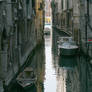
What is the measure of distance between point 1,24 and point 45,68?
10.9 meters

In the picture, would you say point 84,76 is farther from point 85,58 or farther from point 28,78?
point 85,58

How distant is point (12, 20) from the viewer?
22.2 meters

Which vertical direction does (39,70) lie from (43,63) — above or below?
above

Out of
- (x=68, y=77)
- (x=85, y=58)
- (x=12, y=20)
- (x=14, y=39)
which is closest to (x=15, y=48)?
(x=14, y=39)

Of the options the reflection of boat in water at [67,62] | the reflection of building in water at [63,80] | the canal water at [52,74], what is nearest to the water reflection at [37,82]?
the canal water at [52,74]

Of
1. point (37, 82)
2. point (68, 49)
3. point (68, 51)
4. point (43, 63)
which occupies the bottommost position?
point (43, 63)

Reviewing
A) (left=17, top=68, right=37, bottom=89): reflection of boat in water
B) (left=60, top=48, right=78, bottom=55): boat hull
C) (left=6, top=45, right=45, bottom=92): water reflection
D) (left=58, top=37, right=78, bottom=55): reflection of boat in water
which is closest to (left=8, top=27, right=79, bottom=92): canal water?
(left=6, top=45, right=45, bottom=92): water reflection

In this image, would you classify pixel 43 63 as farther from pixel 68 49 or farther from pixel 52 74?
pixel 52 74

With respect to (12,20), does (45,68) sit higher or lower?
lower

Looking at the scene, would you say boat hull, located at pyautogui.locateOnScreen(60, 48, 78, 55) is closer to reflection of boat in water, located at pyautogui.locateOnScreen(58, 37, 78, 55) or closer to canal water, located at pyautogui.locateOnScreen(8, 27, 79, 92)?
reflection of boat in water, located at pyautogui.locateOnScreen(58, 37, 78, 55)

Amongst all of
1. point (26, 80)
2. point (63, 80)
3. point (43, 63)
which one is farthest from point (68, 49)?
point (26, 80)

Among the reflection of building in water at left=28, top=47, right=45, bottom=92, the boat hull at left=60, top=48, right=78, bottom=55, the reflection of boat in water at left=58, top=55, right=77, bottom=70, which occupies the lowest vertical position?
the reflection of boat in water at left=58, top=55, right=77, bottom=70

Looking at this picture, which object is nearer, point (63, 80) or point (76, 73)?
point (63, 80)

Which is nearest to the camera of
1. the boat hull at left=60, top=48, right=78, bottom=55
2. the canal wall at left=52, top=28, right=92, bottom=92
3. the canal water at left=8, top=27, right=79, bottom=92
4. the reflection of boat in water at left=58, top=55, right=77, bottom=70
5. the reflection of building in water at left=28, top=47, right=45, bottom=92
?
the canal water at left=8, top=27, right=79, bottom=92
